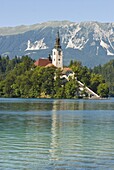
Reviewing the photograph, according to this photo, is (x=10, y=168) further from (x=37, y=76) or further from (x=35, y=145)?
(x=37, y=76)

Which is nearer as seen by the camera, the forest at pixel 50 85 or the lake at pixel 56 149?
the lake at pixel 56 149

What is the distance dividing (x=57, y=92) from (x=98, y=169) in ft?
493

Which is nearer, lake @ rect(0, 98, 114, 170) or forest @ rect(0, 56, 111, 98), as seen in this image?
lake @ rect(0, 98, 114, 170)

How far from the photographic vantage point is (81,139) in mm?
39406

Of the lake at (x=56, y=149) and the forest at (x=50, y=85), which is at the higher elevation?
the forest at (x=50, y=85)

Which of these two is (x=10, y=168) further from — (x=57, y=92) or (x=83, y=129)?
(x=57, y=92)

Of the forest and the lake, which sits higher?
the forest

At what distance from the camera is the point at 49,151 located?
1271 inches

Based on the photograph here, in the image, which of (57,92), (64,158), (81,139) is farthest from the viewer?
(57,92)

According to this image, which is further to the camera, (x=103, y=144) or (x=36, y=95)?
(x=36, y=95)

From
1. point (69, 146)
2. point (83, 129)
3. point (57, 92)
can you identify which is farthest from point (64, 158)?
point (57, 92)

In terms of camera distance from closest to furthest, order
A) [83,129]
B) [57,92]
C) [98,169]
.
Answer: [98,169] → [83,129] → [57,92]

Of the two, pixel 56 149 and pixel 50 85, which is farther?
pixel 50 85

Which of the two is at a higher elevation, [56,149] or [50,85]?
[50,85]
